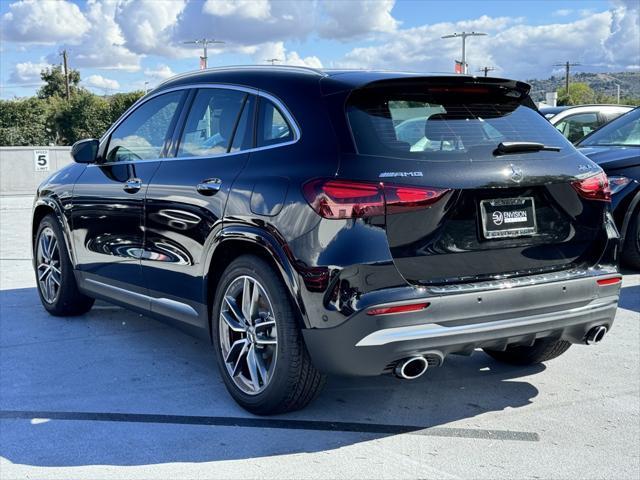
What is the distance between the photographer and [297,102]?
4000 mm

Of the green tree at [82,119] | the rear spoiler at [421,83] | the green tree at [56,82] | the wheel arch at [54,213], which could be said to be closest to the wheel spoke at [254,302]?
the rear spoiler at [421,83]

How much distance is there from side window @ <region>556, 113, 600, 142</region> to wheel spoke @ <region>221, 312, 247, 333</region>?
9119 millimetres

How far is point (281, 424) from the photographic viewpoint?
4.06 metres

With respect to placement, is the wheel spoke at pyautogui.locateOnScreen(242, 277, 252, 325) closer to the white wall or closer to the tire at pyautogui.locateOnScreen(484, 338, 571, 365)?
the tire at pyautogui.locateOnScreen(484, 338, 571, 365)

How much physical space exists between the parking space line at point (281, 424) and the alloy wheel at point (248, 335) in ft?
0.61

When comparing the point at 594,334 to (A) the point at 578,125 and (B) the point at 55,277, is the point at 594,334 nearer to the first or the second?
(B) the point at 55,277

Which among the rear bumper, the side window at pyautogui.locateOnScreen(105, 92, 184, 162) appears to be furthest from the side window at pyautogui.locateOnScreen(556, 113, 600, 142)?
the rear bumper

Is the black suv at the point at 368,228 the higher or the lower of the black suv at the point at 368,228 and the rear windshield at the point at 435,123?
the lower

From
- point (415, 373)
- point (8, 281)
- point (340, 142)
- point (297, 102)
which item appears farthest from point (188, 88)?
point (8, 281)

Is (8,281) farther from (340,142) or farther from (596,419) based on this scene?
(596,419)

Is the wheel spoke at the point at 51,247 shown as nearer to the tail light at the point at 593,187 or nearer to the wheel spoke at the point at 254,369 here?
the wheel spoke at the point at 254,369

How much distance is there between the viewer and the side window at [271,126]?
13.2 feet

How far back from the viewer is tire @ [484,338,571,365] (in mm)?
4785

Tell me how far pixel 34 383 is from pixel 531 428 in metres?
2.93
